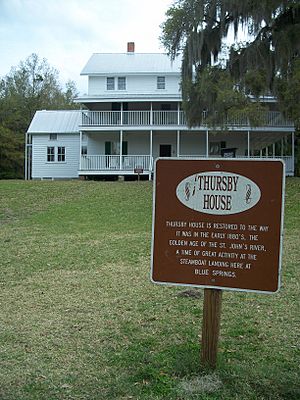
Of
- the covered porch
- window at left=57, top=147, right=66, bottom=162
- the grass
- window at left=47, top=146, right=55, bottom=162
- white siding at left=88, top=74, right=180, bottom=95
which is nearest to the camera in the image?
the grass

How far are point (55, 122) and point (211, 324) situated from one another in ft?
103

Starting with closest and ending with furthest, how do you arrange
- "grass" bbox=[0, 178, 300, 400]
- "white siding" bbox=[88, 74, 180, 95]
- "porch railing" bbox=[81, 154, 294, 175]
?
"grass" bbox=[0, 178, 300, 400], "porch railing" bbox=[81, 154, 294, 175], "white siding" bbox=[88, 74, 180, 95]

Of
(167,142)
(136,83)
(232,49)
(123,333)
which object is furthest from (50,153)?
(123,333)

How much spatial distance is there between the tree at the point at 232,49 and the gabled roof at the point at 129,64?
10.8 metres

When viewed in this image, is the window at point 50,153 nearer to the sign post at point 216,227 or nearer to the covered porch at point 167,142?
the covered porch at point 167,142

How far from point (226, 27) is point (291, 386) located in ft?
56.9

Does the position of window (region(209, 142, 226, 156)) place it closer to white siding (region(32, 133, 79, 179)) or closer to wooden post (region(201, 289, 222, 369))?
white siding (region(32, 133, 79, 179))

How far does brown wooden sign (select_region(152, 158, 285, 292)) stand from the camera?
3684 mm

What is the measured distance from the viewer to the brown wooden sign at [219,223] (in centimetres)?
368

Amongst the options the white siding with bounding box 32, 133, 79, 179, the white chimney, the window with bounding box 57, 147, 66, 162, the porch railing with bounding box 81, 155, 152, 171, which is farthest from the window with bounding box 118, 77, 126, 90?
the porch railing with bounding box 81, 155, 152, 171

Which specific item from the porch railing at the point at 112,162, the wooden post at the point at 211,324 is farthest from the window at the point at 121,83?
the wooden post at the point at 211,324

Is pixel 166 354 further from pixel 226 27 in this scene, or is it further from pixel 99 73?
pixel 99 73

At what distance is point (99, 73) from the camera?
3159cm

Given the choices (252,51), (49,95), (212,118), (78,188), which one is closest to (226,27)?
(252,51)
